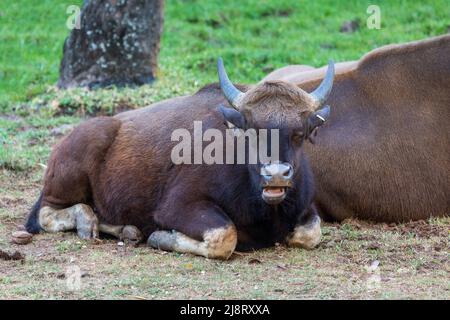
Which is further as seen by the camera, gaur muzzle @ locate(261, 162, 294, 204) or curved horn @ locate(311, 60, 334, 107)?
curved horn @ locate(311, 60, 334, 107)

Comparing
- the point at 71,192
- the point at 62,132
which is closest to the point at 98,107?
the point at 62,132

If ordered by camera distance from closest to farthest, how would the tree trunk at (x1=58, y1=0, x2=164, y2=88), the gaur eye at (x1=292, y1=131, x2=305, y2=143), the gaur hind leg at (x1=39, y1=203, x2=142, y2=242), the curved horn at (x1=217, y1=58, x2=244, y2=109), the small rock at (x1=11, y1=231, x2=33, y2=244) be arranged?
the gaur eye at (x1=292, y1=131, x2=305, y2=143)
the curved horn at (x1=217, y1=58, x2=244, y2=109)
the small rock at (x1=11, y1=231, x2=33, y2=244)
the gaur hind leg at (x1=39, y1=203, x2=142, y2=242)
the tree trunk at (x1=58, y1=0, x2=164, y2=88)

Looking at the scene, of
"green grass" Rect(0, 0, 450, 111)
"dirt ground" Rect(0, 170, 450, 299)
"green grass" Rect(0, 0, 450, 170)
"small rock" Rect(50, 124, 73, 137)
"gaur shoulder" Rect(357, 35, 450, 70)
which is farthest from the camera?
"green grass" Rect(0, 0, 450, 111)

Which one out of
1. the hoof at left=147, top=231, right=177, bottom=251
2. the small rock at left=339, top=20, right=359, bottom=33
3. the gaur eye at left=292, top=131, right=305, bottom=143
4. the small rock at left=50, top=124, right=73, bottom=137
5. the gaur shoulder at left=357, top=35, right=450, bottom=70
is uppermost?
the gaur shoulder at left=357, top=35, right=450, bottom=70

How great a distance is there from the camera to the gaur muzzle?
7219mm

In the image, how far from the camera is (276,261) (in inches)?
302

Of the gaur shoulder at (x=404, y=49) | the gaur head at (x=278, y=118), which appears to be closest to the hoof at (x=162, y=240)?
the gaur head at (x=278, y=118)

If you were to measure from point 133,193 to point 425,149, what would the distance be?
260cm

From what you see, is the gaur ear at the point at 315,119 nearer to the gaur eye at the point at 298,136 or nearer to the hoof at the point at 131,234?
the gaur eye at the point at 298,136

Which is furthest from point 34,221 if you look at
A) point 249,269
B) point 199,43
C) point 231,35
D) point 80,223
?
point 231,35

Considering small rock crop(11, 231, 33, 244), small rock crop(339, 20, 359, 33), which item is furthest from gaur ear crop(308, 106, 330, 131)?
small rock crop(339, 20, 359, 33)

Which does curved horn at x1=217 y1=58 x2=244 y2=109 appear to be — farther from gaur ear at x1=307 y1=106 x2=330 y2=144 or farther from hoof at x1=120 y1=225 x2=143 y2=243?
hoof at x1=120 y1=225 x2=143 y2=243

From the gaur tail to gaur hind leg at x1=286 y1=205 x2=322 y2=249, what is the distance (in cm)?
216

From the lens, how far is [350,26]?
16.5 meters
